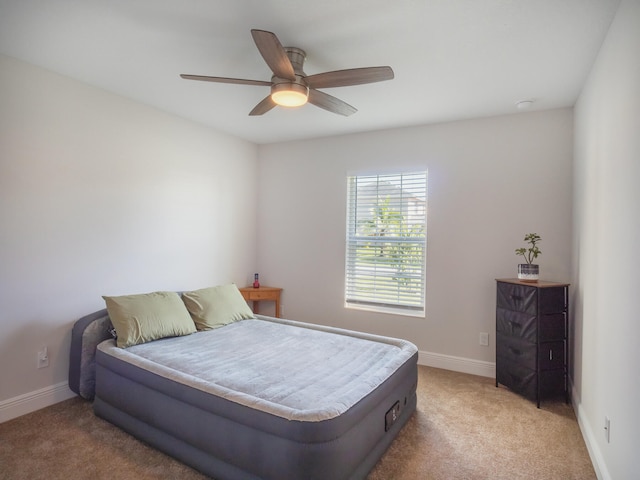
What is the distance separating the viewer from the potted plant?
2966 mm

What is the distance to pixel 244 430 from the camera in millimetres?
1748

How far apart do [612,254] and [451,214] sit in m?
1.76

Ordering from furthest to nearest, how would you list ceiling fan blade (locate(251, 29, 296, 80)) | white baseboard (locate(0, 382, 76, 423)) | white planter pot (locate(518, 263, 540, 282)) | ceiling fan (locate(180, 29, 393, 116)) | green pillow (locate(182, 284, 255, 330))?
1. green pillow (locate(182, 284, 255, 330))
2. white planter pot (locate(518, 263, 540, 282))
3. white baseboard (locate(0, 382, 76, 423))
4. ceiling fan (locate(180, 29, 393, 116))
5. ceiling fan blade (locate(251, 29, 296, 80))

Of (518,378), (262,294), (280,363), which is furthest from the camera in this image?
(262,294)

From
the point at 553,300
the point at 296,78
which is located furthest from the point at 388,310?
the point at 296,78

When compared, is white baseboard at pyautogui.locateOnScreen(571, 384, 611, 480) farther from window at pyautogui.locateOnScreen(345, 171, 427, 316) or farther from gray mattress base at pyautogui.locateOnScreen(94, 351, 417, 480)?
window at pyautogui.locateOnScreen(345, 171, 427, 316)

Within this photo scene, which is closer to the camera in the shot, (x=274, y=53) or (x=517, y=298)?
(x=274, y=53)

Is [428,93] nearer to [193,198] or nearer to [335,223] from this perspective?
[335,223]

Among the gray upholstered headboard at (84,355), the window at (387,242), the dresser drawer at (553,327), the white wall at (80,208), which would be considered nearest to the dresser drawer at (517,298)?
the dresser drawer at (553,327)

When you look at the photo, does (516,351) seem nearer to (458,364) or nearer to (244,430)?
(458,364)

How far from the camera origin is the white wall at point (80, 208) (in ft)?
8.20

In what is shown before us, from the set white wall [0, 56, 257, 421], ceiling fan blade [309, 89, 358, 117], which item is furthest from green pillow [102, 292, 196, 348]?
ceiling fan blade [309, 89, 358, 117]

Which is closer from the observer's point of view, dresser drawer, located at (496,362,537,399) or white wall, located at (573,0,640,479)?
white wall, located at (573,0,640,479)

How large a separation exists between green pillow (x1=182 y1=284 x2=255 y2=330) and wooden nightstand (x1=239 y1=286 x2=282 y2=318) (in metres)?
0.67
